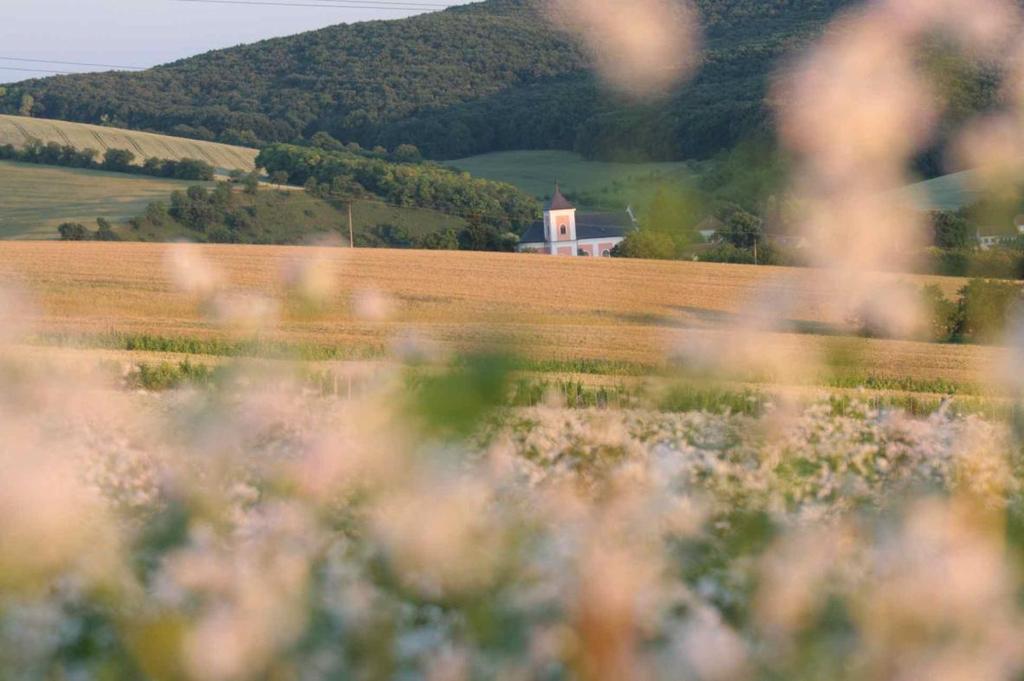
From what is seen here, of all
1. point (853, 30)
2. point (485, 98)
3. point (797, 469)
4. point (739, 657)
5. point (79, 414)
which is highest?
point (485, 98)

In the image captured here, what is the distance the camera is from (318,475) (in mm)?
2037

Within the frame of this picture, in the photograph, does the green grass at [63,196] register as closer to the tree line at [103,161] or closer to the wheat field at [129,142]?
the tree line at [103,161]

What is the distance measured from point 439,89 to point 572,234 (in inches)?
334

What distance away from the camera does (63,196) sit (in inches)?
1818

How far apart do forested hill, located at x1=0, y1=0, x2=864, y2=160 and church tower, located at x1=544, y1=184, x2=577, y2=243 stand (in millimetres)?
3058

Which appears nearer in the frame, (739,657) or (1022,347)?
(739,657)

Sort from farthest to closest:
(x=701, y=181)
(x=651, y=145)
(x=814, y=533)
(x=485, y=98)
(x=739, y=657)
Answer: (x=485, y=98)
(x=651, y=145)
(x=701, y=181)
(x=814, y=533)
(x=739, y=657)

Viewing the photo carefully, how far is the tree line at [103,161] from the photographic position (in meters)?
51.5

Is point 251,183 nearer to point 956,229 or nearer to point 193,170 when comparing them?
point 193,170

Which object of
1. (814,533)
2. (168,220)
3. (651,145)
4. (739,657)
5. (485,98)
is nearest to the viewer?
(739,657)

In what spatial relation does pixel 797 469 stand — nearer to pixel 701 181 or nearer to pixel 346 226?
pixel 701 181

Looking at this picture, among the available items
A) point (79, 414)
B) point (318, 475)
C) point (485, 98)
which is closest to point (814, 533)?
point (318, 475)

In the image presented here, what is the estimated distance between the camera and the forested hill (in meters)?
6.29

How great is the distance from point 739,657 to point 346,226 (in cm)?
4143
